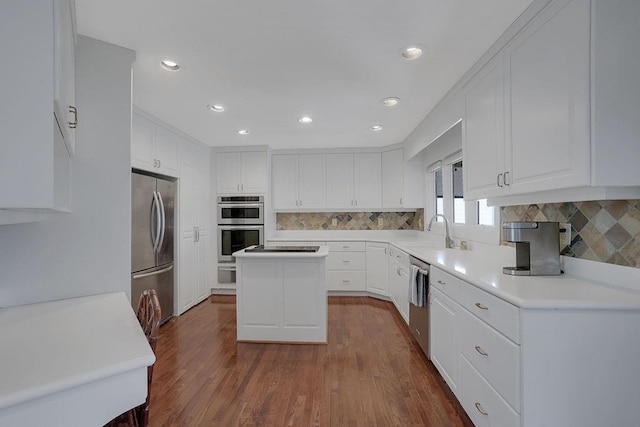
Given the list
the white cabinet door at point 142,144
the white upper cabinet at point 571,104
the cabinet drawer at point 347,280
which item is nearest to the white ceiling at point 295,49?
the white cabinet door at point 142,144

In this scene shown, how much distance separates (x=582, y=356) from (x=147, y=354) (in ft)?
5.46

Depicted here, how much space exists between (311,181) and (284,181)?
17.5 inches

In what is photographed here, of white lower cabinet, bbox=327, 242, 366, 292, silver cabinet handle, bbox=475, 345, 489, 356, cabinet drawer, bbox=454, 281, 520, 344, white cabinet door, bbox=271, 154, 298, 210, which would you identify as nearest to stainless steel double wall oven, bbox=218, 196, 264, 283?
white cabinet door, bbox=271, 154, 298, 210

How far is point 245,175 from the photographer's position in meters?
4.81

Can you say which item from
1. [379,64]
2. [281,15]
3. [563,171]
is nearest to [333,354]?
[563,171]

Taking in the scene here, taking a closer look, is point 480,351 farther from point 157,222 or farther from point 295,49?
point 157,222

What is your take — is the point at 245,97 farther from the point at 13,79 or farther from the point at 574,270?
the point at 574,270

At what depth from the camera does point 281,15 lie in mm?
1696

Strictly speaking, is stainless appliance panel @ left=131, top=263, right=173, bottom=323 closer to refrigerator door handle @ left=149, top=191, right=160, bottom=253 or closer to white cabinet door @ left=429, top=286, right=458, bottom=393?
refrigerator door handle @ left=149, top=191, right=160, bottom=253

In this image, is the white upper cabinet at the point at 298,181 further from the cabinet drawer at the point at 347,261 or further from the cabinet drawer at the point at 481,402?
the cabinet drawer at the point at 481,402

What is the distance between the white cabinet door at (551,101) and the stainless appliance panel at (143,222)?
10.6 feet

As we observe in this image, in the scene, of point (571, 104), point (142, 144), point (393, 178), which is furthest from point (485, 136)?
point (142, 144)

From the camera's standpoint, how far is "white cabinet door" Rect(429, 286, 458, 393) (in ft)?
6.59

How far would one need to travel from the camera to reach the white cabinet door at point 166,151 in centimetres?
348
